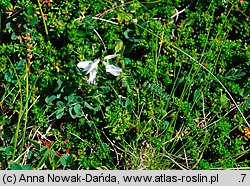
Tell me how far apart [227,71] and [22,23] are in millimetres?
1061

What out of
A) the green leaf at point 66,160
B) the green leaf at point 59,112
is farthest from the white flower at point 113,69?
the green leaf at point 66,160

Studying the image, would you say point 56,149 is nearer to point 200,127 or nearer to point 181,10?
point 200,127

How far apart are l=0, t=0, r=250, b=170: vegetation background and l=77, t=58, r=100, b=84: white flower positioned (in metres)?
0.10

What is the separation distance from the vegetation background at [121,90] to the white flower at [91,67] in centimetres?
10

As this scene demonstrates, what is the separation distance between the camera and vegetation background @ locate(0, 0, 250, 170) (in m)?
2.90

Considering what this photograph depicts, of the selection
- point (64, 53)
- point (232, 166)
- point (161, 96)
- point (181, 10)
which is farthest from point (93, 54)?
point (232, 166)

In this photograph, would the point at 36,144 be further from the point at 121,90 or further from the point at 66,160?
the point at 121,90

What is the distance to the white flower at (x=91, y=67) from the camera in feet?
9.08

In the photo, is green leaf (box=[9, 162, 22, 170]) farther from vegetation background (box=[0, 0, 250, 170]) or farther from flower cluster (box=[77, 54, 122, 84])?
flower cluster (box=[77, 54, 122, 84])

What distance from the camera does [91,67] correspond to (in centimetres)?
276

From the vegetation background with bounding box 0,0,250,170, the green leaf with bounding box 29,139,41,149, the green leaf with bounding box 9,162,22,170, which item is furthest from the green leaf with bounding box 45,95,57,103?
the green leaf with bounding box 9,162,22,170
